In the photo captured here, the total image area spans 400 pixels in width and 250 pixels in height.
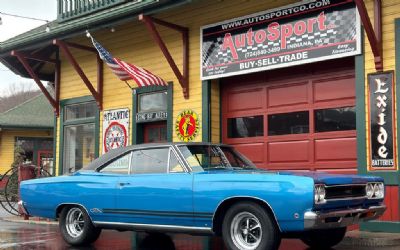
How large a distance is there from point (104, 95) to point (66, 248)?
6.98 m

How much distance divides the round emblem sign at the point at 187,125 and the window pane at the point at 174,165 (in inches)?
183

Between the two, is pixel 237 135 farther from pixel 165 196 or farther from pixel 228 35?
pixel 165 196

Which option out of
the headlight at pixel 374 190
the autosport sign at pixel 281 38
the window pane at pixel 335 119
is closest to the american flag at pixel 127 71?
the autosport sign at pixel 281 38

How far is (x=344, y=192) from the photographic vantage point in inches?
265

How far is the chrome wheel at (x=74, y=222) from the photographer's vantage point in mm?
8625

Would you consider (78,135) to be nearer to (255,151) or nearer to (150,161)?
(255,151)

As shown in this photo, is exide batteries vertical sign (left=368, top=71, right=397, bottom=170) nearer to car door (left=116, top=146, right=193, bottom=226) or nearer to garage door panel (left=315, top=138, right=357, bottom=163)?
garage door panel (left=315, top=138, right=357, bottom=163)

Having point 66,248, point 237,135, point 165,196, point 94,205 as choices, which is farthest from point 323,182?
point 237,135

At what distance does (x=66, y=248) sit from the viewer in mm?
8266

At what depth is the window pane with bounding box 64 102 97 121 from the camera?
1518cm

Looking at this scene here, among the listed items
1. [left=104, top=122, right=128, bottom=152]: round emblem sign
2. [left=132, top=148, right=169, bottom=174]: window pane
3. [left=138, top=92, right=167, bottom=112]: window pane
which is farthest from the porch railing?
[left=132, top=148, right=169, bottom=174]: window pane

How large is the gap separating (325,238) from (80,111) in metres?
9.53

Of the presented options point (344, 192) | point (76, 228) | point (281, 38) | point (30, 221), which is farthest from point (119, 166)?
point (30, 221)

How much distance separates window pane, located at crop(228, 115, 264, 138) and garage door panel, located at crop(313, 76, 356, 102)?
1440 mm
